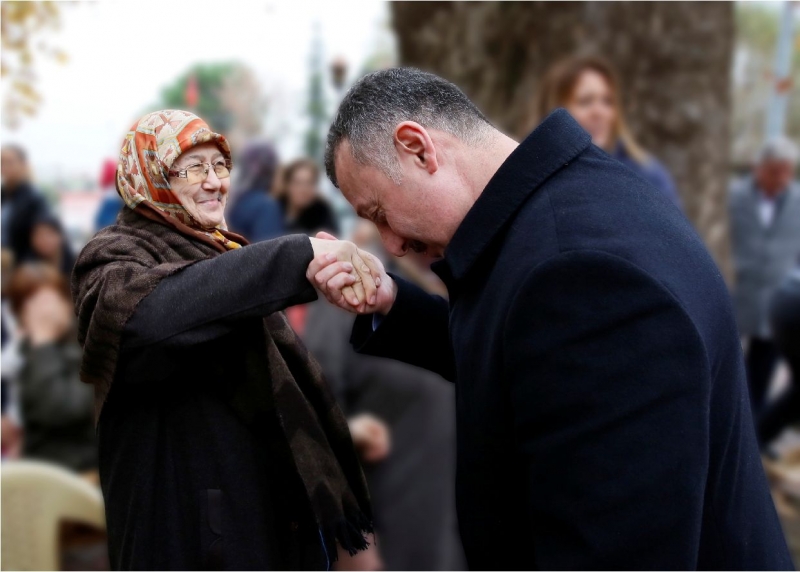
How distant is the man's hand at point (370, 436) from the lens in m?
3.50

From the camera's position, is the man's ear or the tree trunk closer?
the man's ear

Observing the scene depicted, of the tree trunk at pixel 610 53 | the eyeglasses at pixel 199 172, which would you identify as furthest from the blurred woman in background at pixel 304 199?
the eyeglasses at pixel 199 172

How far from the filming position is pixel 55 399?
13.3 ft

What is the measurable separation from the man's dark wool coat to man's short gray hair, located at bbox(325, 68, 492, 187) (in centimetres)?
13

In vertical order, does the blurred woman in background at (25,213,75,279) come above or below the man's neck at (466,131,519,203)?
below

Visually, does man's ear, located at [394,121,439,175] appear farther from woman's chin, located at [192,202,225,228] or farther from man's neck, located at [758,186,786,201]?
man's neck, located at [758,186,786,201]

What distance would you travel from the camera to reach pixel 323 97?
17656mm

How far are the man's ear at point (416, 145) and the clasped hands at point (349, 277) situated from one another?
0.26 meters

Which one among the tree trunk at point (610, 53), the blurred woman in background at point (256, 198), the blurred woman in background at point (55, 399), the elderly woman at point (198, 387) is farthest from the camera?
the blurred woman in background at point (256, 198)

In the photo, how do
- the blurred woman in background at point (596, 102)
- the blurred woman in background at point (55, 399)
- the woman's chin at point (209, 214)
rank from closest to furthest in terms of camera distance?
1. the woman's chin at point (209, 214)
2. the blurred woman in background at point (55, 399)
3. the blurred woman in background at point (596, 102)

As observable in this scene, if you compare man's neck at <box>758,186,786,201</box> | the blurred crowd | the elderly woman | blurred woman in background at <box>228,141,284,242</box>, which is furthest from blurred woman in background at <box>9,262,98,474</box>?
man's neck at <box>758,186,786,201</box>

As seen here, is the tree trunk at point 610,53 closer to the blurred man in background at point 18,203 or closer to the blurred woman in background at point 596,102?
the blurred woman in background at point 596,102

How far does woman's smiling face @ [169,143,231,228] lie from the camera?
1.94 m

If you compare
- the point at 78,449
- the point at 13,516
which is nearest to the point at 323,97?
the point at 78,449
